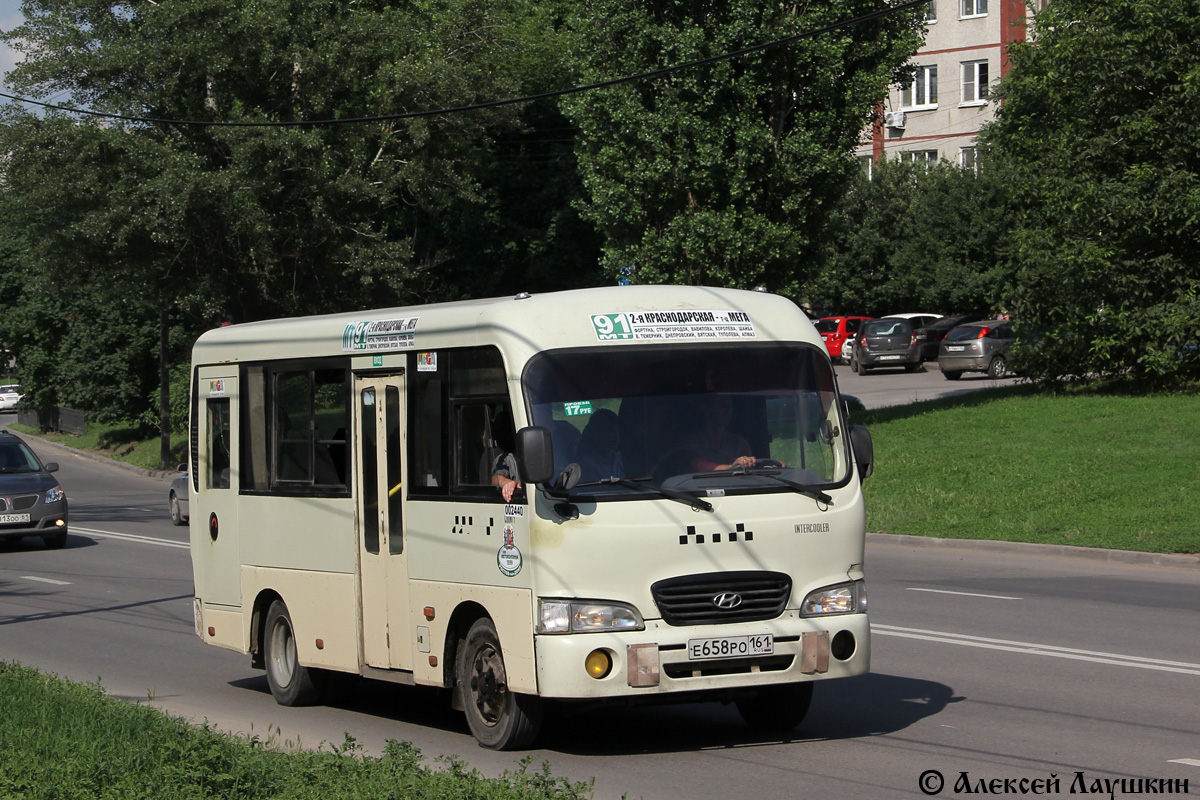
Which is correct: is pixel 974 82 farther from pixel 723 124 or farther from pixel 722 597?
pixel 722 597

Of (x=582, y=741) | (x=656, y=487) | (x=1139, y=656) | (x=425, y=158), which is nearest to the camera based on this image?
(x=656, y=487)

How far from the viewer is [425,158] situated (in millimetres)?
37531

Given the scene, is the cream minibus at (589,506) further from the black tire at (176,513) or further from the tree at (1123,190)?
the tree at (1123,190)

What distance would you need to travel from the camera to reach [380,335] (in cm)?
921

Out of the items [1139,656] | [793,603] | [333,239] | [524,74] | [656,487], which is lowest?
[1139,656]

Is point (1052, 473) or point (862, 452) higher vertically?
point (862, 452)

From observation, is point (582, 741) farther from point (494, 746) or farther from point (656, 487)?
point (656, 487)

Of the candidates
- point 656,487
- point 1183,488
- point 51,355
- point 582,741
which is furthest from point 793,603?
point 51,355

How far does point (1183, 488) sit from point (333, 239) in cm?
2280

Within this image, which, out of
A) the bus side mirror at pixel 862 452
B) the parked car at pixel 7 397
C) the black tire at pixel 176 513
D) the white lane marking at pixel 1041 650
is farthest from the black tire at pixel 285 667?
the parked car at pixel 7 397

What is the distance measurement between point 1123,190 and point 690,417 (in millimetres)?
21571

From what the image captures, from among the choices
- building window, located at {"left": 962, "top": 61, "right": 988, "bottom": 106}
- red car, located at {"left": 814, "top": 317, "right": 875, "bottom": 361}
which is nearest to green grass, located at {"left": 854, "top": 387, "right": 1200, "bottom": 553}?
red car, located at {"left": 814, "top": 317, "right": 875, "bottom": 361}

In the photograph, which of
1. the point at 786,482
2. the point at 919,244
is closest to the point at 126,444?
the point at 919,244

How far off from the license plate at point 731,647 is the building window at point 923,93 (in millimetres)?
65073
